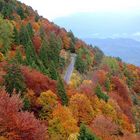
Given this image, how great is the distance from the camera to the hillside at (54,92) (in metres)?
42.4

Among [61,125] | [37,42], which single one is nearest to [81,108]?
[61,125]

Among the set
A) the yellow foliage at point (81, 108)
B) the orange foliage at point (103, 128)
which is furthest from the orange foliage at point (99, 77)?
the orange foliage at point (103, 128)

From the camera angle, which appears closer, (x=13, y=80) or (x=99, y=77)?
(x=13, y=80)

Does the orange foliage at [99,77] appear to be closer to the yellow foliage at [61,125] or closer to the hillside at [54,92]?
the hillside at [54,92]

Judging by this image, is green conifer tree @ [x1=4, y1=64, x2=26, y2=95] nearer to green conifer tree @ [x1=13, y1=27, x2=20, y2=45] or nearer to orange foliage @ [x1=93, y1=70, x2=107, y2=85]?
green conifer tree @ [x1=13, y1=27, x2=20, y2=45]

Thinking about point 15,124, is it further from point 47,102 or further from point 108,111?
point 108,111

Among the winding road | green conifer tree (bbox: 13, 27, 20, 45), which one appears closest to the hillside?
green conifer tree (bbox: 13, 27, 20, 45)

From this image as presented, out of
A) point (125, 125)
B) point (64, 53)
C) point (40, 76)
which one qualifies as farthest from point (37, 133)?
point (64, 53)

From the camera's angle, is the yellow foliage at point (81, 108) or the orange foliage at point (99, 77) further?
the orange foliage at point (99, 77)

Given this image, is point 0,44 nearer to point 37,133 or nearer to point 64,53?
point 64,53

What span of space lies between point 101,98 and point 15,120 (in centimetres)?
6174

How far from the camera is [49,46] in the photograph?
128 meters

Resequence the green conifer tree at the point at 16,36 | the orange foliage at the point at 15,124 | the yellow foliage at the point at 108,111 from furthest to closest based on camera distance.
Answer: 1. the green conifer tree at the point at 16,36
2. the yellow foliage at the point at 108,111
3. the orange foliage at the point at 15,124

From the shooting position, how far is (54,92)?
3278 inches
